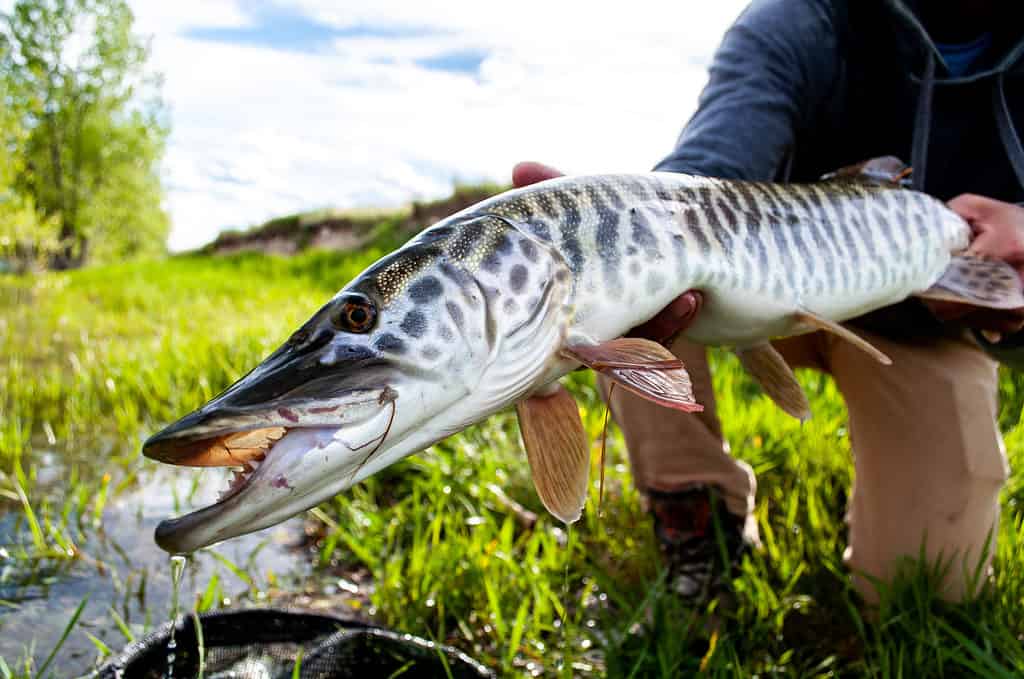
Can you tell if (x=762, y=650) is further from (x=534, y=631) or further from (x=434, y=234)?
(x=434, y=234)

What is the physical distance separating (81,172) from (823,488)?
110ft

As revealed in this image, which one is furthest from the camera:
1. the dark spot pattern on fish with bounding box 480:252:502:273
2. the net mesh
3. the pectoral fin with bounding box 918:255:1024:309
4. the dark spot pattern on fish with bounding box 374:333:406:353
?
the pectoral fin with bounding box 918:255:1024:309

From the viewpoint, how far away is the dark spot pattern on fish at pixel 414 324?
1289mm

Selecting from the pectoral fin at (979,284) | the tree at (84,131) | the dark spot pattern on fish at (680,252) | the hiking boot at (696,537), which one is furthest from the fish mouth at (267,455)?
the tree at (84,131)

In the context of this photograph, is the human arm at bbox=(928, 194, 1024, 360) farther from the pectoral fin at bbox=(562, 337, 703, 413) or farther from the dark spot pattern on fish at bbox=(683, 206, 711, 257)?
the pectoral fin at bbox=(562, 337, 703, 413)

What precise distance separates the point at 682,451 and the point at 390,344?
1.50 meters


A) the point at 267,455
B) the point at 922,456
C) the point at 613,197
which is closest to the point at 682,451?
the point at 922,456

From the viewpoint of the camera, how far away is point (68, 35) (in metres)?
27.1

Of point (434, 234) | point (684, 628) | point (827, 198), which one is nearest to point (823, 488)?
point (684, 628)

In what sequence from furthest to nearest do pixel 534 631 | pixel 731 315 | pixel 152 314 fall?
pixel 152 314 < pixel 534 631 < pixel 731 315

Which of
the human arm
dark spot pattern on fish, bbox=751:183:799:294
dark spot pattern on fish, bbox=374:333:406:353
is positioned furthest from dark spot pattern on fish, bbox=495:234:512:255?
the human arm

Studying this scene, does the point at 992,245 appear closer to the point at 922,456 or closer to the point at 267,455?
the point at 922,456

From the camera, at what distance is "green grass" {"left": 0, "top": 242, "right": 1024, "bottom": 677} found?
7.00 feet

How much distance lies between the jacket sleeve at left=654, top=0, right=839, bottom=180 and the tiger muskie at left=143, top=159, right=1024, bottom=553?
323mm
